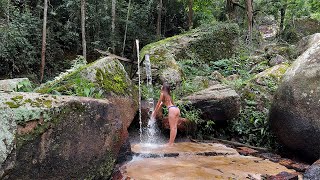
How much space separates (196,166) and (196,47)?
872cm

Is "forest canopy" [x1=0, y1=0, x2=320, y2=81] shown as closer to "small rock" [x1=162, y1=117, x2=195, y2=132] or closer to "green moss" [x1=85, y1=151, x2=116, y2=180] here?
"small rock" [x1=162, y1=117, x2=195, y2=132]

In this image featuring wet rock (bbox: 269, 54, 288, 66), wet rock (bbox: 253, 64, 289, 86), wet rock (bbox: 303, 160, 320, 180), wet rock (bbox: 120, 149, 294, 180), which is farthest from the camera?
wet rock (bbox: 269, 54, 288, 66)

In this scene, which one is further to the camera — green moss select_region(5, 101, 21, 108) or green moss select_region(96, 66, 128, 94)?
green moss select_region(96, 66, 128, 94)

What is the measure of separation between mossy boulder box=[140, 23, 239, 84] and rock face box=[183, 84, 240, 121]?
258 cm

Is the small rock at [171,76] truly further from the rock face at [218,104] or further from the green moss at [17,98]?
the green moss at [17,98]

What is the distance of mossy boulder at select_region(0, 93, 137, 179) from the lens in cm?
260

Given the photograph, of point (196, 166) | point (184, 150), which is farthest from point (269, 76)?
point (196, 166)

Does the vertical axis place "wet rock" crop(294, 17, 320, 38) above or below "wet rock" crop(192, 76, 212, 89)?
above

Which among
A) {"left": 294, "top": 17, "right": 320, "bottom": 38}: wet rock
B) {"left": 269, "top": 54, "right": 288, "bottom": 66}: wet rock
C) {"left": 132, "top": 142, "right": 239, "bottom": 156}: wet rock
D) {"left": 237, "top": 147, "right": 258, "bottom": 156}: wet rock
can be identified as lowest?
{"left": 237, "top": 147, "right": 258, "bottom": 156}: wet rock

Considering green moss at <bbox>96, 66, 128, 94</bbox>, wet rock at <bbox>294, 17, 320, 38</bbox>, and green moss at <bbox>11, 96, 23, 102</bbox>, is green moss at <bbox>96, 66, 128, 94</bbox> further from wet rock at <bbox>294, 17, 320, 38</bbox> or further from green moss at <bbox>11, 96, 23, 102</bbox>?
wet rock at <bbox>294, 17, 320, 38</bbox>

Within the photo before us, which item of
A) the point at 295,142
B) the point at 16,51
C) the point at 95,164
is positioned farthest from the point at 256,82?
the point at 16,51

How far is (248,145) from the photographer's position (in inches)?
276

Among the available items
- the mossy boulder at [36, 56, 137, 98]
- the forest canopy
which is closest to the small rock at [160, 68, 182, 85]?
the mossy boulder at [36, 56, 137, 98]

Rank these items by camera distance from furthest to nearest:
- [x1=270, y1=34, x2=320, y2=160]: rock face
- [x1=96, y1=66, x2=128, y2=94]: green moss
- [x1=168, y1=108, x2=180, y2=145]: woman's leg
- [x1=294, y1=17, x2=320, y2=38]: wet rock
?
[x1=294, y1=17, x2=320, y2=38]: wet rock, [x1=168, y1=108, x2=180, y2=145]: woman's leg, [x1=270, y1=34, x2=320, y2=160]: rock face, [x1=96, y1=66, x2=128, y2=94]: green moss
